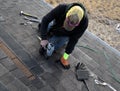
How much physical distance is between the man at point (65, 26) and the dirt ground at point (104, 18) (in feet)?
11.6

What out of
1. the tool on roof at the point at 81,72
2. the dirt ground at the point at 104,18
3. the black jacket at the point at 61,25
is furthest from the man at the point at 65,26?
the dirt ground at the point at 104,18

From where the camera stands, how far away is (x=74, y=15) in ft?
13.0

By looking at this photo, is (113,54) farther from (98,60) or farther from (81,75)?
(81,75)

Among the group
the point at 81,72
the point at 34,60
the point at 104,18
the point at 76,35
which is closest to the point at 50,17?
the point at 76,35

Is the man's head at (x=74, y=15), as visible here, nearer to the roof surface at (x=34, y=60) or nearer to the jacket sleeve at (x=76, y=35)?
the jacket sleeve at (x=76, y=35)

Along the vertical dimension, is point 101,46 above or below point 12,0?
below

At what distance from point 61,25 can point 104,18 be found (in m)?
4.91

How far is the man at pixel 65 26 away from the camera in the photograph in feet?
13.2

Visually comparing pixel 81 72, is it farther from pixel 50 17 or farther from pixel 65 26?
pixel 50 17

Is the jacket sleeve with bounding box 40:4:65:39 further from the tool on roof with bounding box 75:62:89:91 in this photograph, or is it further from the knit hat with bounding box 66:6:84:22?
the tool on roof with bounding box 75:62:89:91


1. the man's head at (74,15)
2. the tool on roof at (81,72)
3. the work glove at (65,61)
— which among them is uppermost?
the man's head at (74,15)

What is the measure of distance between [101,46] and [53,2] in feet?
11.4

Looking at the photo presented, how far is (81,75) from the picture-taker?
180 inches

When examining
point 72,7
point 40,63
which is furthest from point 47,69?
point 72,7
